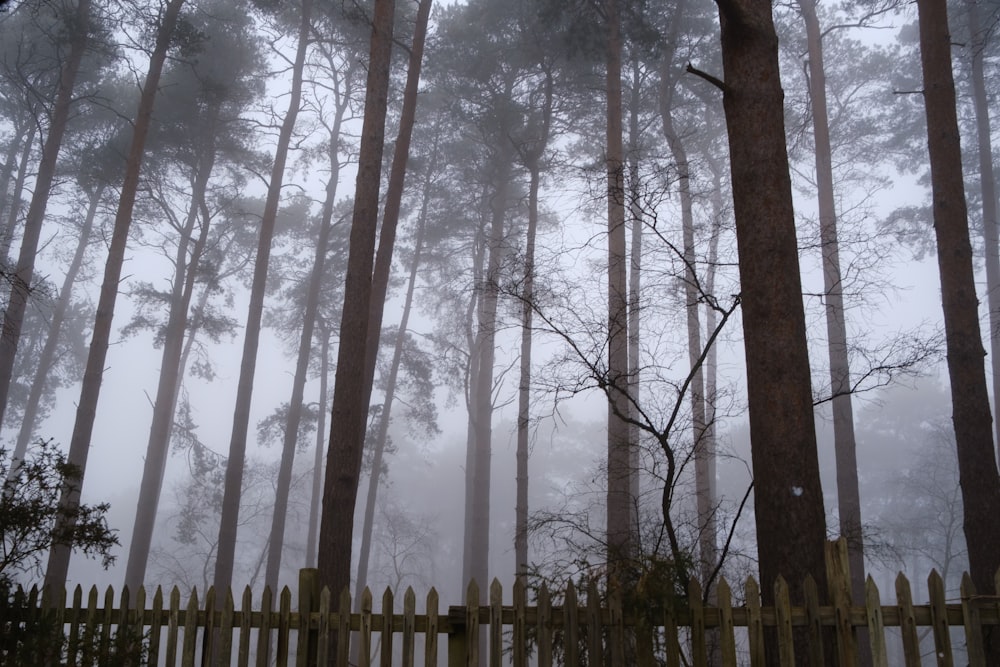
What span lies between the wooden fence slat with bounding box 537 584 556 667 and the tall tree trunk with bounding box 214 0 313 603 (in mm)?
9517

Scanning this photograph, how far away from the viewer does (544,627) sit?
482cm

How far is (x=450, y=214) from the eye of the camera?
74.6 ft

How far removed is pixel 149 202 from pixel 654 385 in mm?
21375

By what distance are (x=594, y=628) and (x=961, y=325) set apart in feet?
17.4

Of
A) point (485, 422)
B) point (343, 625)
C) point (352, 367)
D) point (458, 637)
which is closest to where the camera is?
point (458, 637)

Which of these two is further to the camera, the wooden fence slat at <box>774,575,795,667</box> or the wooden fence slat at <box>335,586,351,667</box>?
the wooden fence slat at <box>335,586,351,667</box>

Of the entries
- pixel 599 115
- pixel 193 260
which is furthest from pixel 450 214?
pixel 193 260

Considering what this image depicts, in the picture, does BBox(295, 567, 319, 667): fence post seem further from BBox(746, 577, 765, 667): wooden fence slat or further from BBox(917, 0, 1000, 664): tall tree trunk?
BBox(917, 0, 1000, 664): tall tree trunk

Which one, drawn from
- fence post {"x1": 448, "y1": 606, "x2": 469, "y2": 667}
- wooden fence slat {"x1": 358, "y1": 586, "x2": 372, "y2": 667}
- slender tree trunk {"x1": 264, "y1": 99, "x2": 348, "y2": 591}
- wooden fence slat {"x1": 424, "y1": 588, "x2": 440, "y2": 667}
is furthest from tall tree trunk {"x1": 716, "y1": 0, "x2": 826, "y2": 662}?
slender tree trunk {"x1": 264, "y1": 99, "x2": 348, "y2": 591}

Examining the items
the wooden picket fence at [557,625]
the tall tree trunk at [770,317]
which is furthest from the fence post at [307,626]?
the tall tree trunk at [770,317]

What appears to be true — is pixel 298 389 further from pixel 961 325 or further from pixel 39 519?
pixel 961 325

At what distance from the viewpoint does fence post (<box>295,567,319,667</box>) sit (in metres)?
5.43

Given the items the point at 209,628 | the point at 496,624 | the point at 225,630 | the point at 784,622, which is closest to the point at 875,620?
the point at 784,622

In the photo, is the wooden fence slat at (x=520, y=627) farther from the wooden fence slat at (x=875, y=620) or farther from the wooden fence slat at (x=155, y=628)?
the wooden fence slat at (x=155, y=628)
